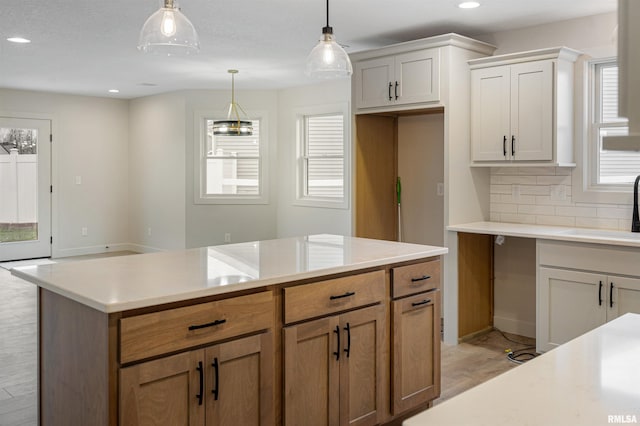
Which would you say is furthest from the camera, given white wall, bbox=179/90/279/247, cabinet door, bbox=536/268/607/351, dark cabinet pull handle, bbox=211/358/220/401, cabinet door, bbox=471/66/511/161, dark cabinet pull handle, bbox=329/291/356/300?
white wall, bbox=179/90/279/247

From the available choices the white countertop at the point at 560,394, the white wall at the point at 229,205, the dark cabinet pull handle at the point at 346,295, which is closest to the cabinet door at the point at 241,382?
the dark cabinet pull handle at the point at 346,295

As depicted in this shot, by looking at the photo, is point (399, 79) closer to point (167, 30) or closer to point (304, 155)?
point (167, 30)

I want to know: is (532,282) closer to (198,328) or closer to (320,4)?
(320,4)

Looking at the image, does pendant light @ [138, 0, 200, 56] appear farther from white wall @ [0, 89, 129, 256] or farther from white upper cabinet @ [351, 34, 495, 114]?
white wall @ [0, 89, 129, 256]

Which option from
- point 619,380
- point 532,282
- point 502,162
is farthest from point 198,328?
point 532,282

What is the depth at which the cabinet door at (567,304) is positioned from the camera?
3807mm

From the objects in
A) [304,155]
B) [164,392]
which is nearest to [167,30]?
[164,392]

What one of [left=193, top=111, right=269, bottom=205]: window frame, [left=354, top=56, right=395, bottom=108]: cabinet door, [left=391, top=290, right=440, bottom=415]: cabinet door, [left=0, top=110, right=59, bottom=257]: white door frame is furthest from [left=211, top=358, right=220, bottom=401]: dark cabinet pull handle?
[left=0, top=110, right=59, bottom=257]: white door frame

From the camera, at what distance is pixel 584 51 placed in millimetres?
4309

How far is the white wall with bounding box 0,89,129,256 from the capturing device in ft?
28.8

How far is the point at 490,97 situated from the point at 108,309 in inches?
138

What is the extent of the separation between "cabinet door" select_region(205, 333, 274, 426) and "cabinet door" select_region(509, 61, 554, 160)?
279 centimetres

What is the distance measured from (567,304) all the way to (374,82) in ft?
7.51

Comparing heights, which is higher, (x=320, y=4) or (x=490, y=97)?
(x=320, y=4)
